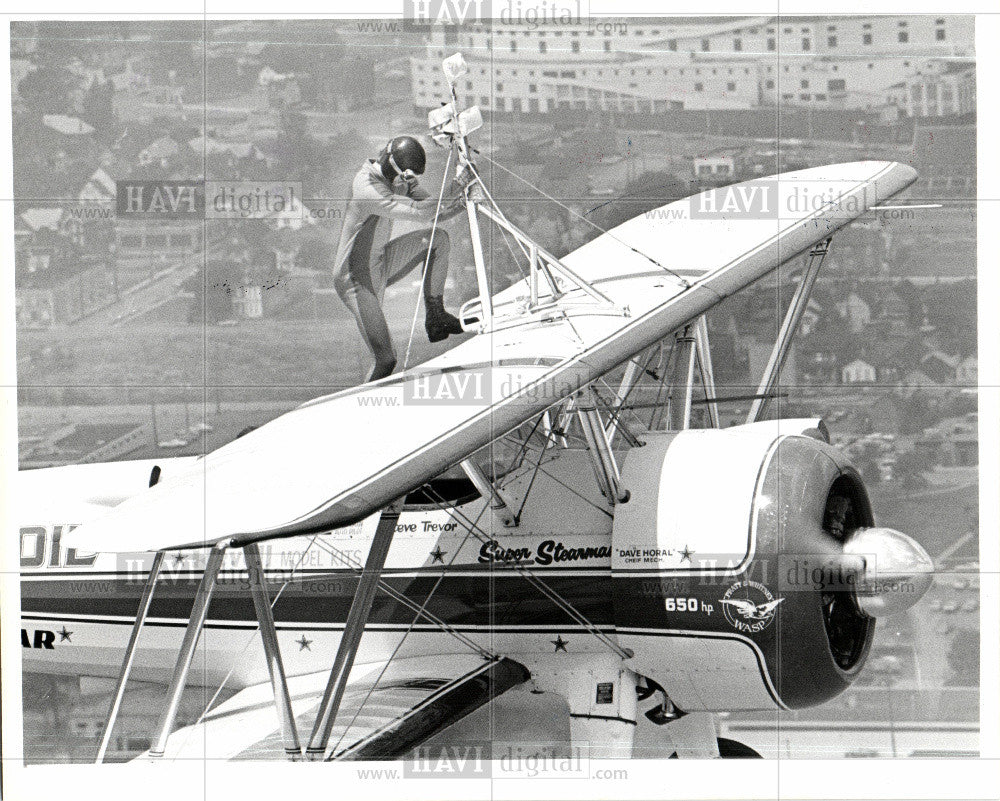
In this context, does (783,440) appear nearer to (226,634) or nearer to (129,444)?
(226,634)

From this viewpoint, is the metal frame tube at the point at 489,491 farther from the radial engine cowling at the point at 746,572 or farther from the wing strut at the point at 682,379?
the wing strut at the point at 682,379

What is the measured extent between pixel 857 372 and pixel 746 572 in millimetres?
1923

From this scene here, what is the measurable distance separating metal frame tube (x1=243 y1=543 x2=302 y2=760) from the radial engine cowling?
1.39 m

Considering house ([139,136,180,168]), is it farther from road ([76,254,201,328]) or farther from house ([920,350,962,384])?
house ([920,350,962,384])

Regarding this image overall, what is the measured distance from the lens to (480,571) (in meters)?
4.81

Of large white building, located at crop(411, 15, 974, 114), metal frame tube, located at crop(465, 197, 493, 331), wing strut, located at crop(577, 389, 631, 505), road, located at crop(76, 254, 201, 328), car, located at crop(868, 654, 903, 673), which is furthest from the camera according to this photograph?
car, located at crop(868, 654, 903, 673)

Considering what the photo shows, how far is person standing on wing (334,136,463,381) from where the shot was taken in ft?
18.7

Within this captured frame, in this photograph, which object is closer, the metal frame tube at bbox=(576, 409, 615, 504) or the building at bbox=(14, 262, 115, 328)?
the metal frame tube at bbox=(576, 409, 615, 504)

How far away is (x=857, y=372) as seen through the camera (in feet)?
18.7

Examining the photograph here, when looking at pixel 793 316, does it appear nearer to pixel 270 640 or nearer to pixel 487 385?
pixel 487 385

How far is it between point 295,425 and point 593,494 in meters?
1.38

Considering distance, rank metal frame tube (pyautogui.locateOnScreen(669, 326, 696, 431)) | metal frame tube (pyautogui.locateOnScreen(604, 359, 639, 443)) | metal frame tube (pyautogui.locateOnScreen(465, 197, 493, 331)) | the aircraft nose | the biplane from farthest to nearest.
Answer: metal frame tube (pyautogui.locateOnScreen(604, 359, 639, 443)), metal frame tube (pyautogui.locateOnScreen(669, 326, 696, 431)), metal frame tube (pyautogui.locateOnScreen(465, 197, 493, 331)), the aircraft nose, the biplane

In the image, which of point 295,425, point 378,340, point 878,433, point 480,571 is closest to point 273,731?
point 480,571

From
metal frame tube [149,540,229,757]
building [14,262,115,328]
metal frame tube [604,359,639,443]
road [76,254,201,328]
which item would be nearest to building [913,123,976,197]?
metal frame tube [604,359,639,443]
